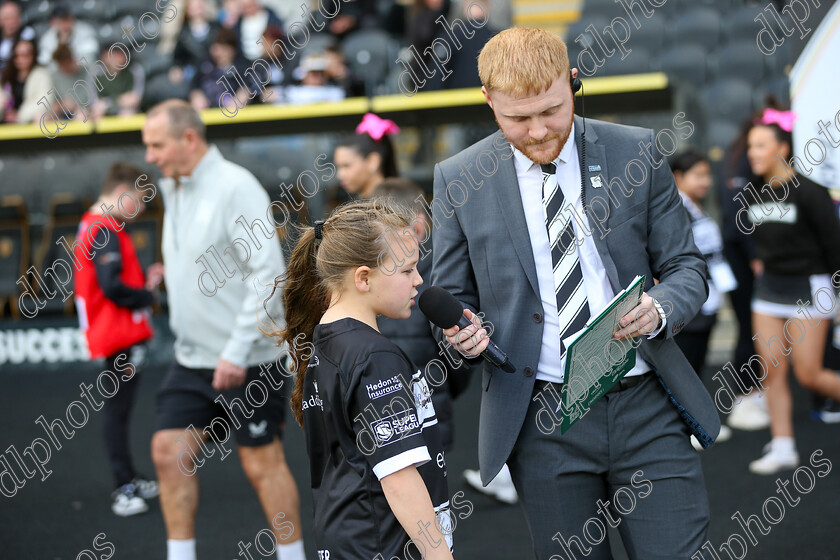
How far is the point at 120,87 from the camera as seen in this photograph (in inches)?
352

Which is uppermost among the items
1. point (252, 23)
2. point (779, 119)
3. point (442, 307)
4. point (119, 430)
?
point (442, 307)

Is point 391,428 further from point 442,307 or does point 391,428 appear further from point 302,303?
point 302,303

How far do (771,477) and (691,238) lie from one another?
2.92 meters

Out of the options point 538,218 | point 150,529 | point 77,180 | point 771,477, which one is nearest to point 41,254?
point 77,180

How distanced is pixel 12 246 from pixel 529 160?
7808mm

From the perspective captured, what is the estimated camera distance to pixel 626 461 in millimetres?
2201

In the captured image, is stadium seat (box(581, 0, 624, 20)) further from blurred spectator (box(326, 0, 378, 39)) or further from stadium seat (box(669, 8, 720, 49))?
blurred spectator (box(326, 0, 378, 39))

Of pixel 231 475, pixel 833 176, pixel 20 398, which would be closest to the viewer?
pixel 833 176

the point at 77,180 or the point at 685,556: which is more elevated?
the point at 685,556

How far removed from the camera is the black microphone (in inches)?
81.7

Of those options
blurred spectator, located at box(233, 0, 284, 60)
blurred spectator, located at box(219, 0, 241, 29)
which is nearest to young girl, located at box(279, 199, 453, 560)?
blurred spectator, located at box(233, 0, 284, 60)

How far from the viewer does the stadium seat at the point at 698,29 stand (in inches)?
404

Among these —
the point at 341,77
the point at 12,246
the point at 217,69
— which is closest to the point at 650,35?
the point at 341,77

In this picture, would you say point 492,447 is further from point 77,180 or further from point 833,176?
point 77,180
